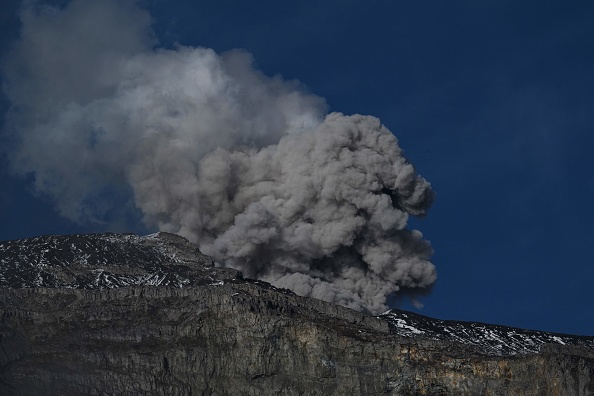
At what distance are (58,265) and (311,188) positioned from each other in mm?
26638

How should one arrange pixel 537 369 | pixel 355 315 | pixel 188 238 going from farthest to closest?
1. pixel 188 238
2. pixel 355 315
3. pixel 537 369

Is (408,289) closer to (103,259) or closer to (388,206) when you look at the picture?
(388,206)

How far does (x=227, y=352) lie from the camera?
420ft

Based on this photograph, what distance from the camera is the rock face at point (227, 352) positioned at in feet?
411

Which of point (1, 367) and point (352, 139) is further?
point (352, 139)

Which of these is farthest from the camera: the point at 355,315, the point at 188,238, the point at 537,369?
the point at 188,238

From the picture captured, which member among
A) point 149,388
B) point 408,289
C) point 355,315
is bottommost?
point 149,388

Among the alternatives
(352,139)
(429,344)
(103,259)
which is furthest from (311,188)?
(429,344)

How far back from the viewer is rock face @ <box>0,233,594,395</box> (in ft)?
411

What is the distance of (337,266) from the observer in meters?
162

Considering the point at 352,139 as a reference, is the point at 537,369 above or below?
below

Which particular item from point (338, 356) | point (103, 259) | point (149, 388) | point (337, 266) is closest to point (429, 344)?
point (338, 356)

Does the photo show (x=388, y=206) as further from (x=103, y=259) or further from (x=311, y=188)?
(x=103, y=259)

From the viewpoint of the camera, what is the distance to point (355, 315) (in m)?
138
